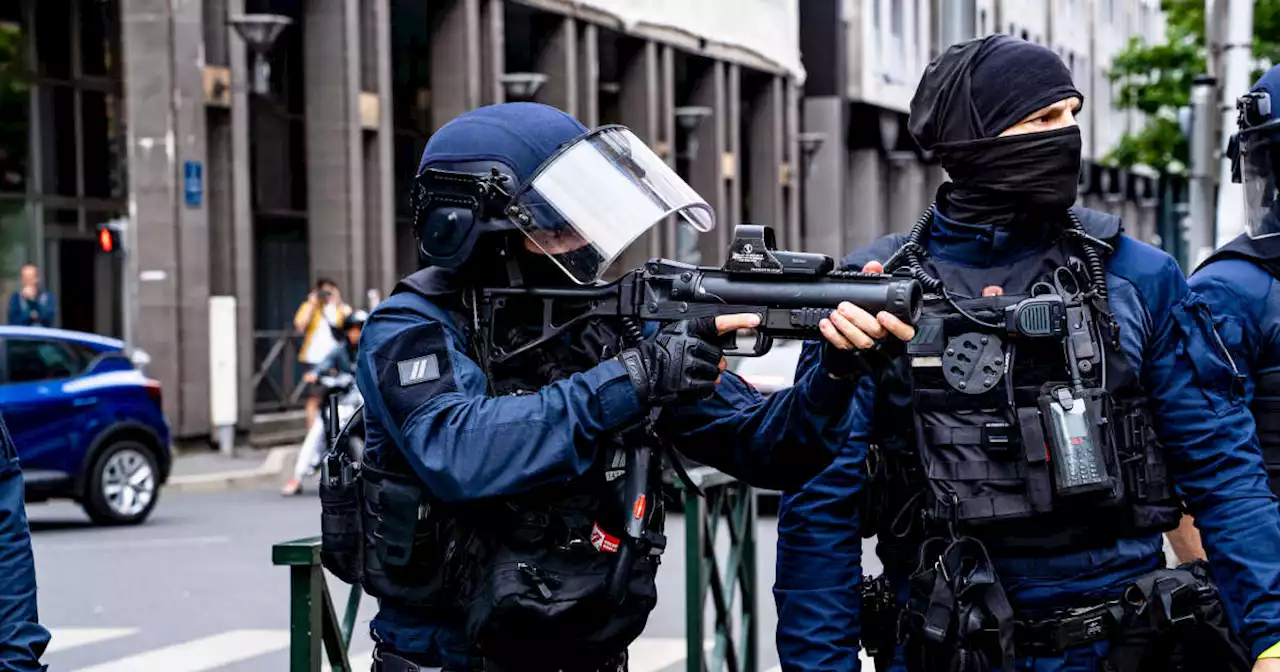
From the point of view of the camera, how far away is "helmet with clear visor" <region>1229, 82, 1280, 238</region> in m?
Answer: 4.51

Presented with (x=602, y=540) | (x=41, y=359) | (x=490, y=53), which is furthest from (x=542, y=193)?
(x=490, y=53)

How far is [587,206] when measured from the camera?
11.9 feet

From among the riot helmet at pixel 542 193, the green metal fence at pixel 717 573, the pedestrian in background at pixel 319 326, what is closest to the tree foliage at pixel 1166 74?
the pedestrian in background at pixel 319 326

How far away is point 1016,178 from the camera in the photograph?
3.77 m

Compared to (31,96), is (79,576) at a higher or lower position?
lower

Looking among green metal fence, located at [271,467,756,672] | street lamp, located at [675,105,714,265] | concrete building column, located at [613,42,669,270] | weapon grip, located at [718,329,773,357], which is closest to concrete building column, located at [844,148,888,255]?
street lamp, located at [675,105,714,265]

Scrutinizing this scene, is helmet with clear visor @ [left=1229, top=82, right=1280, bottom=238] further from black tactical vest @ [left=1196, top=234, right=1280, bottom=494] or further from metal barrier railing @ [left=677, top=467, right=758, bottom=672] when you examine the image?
metal barrier railing @ [left=677, top=467, right=758, bottom=672]

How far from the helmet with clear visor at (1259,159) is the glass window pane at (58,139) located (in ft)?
60.0

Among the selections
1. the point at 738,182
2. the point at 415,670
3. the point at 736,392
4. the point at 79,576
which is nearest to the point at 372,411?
the point at 415,670

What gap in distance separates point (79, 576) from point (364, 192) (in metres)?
13.8

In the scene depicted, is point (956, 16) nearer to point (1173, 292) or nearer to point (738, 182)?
point (1173, 292)

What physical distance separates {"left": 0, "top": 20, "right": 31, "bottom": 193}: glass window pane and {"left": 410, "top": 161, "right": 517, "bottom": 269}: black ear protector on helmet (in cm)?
1819

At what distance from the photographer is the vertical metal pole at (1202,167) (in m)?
16.8

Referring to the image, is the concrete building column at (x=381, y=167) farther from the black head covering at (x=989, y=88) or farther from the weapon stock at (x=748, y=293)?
the weapon stock at (x=748, y=293)
